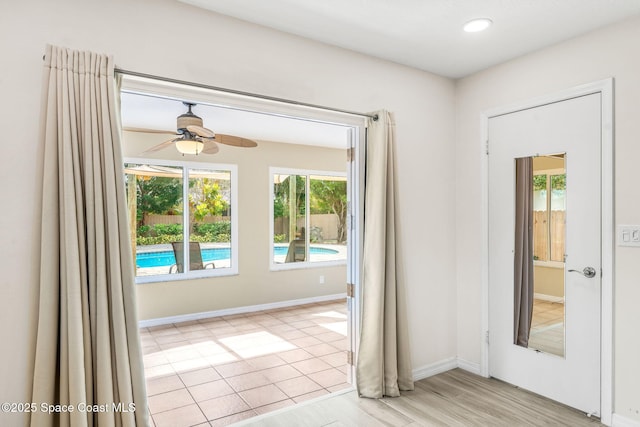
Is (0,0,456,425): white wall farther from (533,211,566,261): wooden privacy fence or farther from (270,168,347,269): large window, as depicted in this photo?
(270,168,347,269): large window

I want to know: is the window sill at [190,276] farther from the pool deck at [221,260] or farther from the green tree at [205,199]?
the green tree at [205,199]

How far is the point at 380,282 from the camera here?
281 cm

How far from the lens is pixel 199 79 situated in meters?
2.27

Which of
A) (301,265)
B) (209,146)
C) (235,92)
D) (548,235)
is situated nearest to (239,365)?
(209,146)

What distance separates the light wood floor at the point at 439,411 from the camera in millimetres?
2531

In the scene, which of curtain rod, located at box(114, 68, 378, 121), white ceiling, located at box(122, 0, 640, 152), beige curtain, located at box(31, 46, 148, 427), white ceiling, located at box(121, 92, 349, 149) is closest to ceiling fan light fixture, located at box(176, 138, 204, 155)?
white ceiling, located at box(121, 92, 349, 149)

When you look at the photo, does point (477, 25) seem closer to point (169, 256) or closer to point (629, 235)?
point (629, 235)

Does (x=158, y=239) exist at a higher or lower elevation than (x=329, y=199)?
lower

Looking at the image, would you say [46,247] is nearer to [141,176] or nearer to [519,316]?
[519,316]

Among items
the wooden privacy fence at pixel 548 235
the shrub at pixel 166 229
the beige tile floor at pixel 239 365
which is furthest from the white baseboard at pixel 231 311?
the wooden privacy fence at pixel 548 235

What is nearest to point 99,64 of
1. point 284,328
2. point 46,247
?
point 46,247

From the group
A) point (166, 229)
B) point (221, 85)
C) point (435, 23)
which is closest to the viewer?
point (221, 85)

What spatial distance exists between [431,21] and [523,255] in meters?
1.82

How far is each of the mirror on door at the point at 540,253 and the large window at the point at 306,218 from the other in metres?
3.68
